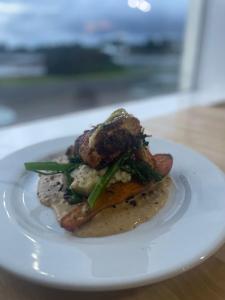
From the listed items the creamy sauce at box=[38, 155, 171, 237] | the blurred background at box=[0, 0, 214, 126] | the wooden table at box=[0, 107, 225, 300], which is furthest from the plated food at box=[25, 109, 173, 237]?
the blurred background at box=[0, 0, 214, 126]

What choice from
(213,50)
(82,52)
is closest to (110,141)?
(82,52)

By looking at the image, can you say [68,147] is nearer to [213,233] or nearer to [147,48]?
[213,233]

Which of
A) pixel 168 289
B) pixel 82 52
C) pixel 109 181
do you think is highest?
pixel 82 52

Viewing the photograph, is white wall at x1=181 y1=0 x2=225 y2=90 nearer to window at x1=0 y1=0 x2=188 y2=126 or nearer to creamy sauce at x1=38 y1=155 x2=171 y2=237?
window at x1=0 y1=0 x2=188 y2=126

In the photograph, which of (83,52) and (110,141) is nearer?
(110,141)

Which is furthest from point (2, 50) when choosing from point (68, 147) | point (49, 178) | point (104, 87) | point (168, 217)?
point (168, 217)

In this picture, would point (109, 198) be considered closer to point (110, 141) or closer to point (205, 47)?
point (110, 141)

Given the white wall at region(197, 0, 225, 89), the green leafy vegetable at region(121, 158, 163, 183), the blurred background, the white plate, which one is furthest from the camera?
the white wall at region(197, 0, 225, 89)
